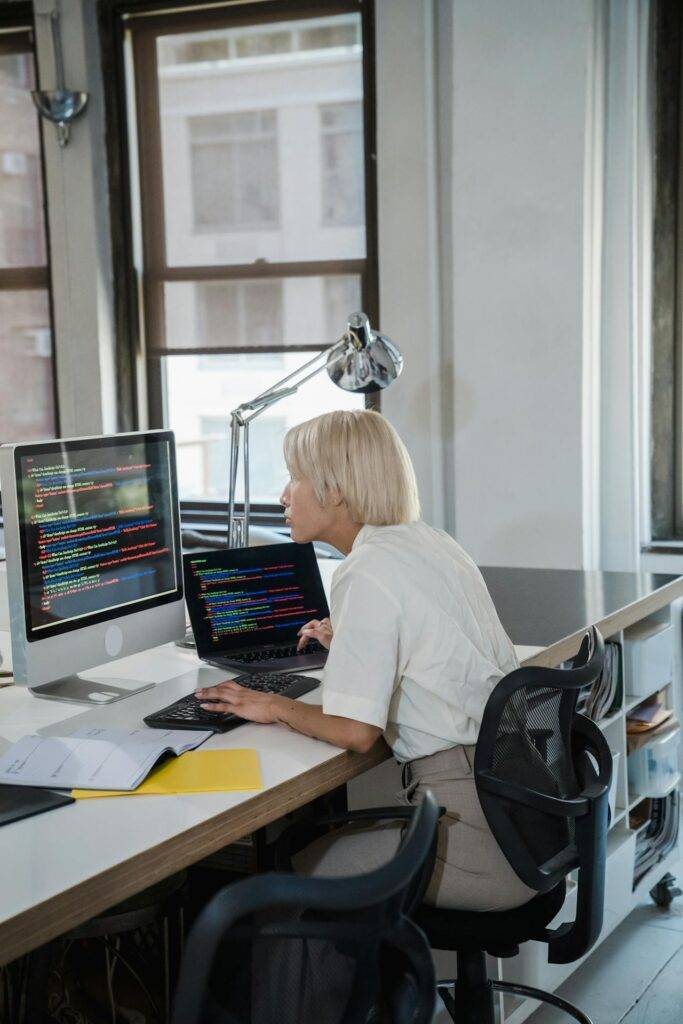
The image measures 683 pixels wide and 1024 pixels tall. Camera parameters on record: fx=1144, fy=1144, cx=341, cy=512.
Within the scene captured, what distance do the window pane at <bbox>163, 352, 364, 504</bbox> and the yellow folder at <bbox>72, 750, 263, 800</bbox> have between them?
2792mm

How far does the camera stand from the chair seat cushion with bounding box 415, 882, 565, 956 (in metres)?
1.71

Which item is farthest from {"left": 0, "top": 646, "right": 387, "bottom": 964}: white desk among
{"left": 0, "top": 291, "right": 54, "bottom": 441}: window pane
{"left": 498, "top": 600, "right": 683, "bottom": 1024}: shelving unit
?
{"left": 0, "top": 291, "right": 54, "bottom": 441}: window pane

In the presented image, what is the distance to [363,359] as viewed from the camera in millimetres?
2797

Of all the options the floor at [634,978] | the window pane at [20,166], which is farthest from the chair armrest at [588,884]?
the window pane at [20,166]

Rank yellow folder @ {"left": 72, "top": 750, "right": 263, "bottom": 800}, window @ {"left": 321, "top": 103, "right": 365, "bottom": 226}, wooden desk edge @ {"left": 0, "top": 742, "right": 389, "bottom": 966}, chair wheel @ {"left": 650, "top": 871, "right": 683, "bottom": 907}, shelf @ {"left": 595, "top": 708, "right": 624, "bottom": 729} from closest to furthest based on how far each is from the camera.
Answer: wooden desk edge @ {"left": 0, "top": 742, "right": 389, "bottom": 966}
yellow folder @ {"left": 72, "top": 750, "right": 263, "bottom": 800}
shelf @ {"left": 595, "top": 708, "right": 624, "bottom": 729}
chair wheel @ {"left": 650, "top": 871, "right": 683, "bottom": 907}
window @ {"left": 321, "top": 103, "right": 365, "bottom": 226}

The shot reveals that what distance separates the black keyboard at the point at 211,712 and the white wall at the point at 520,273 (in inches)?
72.8

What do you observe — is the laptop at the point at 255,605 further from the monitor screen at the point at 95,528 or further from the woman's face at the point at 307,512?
the woman's face at the point at 307,512

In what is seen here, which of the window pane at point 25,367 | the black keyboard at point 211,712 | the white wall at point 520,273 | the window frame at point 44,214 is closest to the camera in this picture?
the black keyboard at point 211,712

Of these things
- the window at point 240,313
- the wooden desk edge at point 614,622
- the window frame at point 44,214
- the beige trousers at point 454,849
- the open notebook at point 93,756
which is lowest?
the beige trousers at point 454,849

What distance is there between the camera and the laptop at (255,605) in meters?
2.17

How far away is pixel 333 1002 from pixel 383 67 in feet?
11.4

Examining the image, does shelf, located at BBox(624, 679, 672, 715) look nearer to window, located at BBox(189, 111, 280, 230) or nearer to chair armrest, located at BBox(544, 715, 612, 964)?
chair armrest, located at BBox(544, 715, 612, 964)

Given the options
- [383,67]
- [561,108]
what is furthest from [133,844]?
[383,67]

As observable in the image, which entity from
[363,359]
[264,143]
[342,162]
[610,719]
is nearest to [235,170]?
[264,143]
